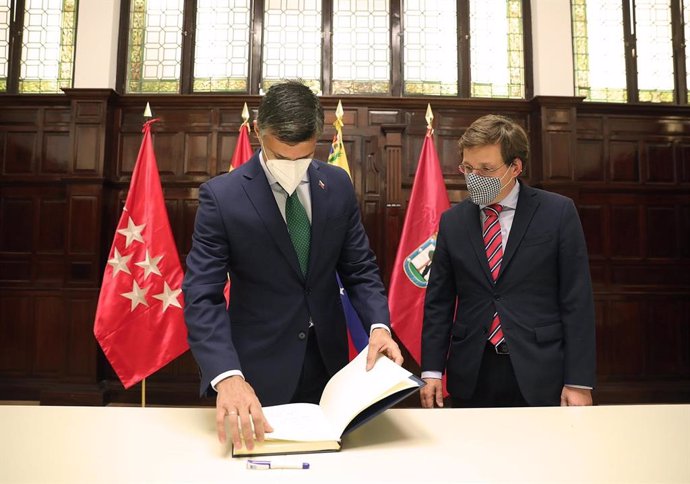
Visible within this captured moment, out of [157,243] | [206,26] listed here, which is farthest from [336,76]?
[157,243]

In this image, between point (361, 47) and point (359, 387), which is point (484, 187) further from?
→ point (361, 47)

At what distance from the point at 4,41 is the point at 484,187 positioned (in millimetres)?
5105

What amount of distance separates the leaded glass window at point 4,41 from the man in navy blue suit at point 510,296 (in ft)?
15.9

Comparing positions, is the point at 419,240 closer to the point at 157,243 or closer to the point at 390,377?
the point at 157,243

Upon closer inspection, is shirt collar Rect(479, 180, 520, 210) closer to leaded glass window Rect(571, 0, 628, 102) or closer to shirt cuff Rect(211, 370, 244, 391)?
shirt cuff Rect(211, 370, 244, 391)

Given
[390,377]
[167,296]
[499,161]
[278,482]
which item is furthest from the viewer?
[167,296]

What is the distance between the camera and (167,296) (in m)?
3.36

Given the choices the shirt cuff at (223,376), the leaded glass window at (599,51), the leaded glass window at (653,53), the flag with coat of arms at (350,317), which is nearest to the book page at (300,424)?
the shirt cuff at (223,376)

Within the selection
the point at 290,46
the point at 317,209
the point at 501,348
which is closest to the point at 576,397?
the point at 501,348

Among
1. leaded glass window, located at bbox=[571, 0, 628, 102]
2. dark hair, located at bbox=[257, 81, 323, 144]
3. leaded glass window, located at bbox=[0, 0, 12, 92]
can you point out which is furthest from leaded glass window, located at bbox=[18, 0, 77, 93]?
leaded glass window, located at bbox=[571, 0, 628, 102]

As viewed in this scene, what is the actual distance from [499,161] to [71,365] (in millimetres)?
4030

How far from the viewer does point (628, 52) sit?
15.5 ft

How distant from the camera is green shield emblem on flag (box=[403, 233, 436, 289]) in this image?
344 cm

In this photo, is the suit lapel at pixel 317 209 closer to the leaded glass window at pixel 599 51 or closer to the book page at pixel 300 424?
the book page at pixel 300 424
